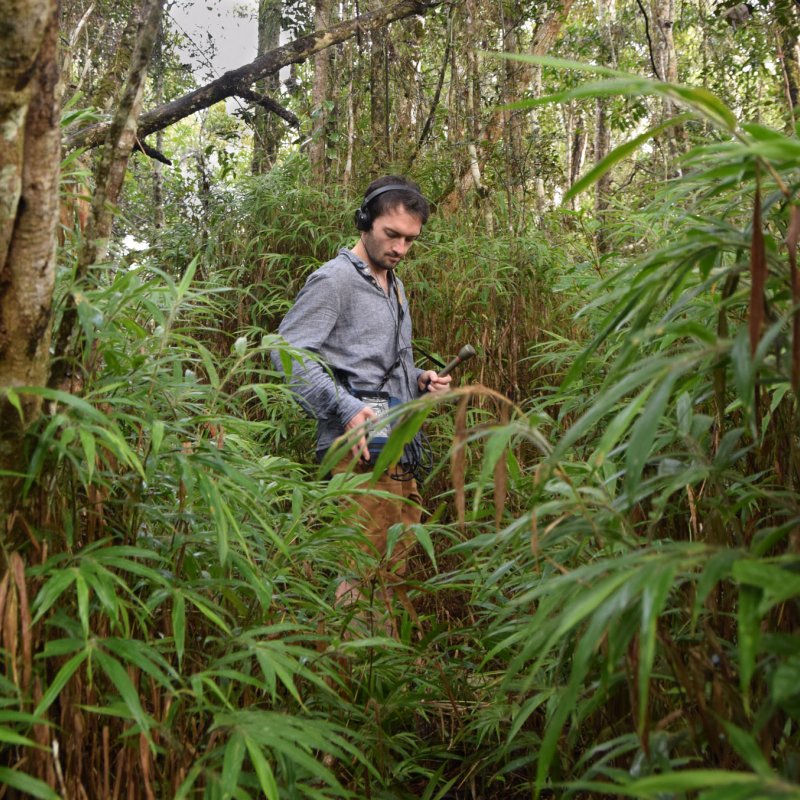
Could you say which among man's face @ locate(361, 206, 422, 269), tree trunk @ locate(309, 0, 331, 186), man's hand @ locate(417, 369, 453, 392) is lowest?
man's hand @ locate(417, 369, 453, 392)

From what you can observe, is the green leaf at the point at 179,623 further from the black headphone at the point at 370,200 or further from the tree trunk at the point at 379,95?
the tree trunk at the point at 379,95

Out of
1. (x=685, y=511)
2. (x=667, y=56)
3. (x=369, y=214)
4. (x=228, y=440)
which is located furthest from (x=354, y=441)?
(x=667, y=56)

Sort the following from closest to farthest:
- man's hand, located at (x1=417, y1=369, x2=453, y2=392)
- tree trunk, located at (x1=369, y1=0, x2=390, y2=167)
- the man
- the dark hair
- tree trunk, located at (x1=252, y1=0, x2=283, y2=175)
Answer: the man < the dark hair < man's hand, located at (x1=417, y1=369, x2=453, y2=392) < tree trunk, located at (x1=369, y1=0, x2=390, y2=167) < tree trunk, located at (x1=252, y1=0, x2=283, y2=175)

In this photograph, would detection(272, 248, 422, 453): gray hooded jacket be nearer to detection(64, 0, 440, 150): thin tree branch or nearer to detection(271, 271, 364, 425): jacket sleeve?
detection(271, 271, 364, 425): jacket sleeve

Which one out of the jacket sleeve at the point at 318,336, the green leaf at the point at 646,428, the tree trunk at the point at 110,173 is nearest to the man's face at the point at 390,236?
the jacket sleeve at the point at 318,336

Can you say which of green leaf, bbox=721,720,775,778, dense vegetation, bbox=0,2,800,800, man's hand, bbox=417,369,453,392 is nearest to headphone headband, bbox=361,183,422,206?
man's hand, bbox=417,369,453,392

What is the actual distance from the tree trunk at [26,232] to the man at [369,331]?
5.08ft

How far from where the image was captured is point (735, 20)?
7.05 meters

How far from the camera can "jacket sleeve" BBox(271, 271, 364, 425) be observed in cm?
316

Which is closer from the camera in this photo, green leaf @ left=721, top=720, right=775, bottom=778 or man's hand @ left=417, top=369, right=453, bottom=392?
green leaf @ left=721, top=720, right=775, bottom=778

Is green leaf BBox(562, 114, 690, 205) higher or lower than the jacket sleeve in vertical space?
higher

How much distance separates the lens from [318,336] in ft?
10.7

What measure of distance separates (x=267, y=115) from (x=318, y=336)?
19.0 ft

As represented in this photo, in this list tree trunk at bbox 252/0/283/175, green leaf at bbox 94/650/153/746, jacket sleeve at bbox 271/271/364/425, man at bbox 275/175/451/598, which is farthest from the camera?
tree trunk at bbox 252/0/283/175
